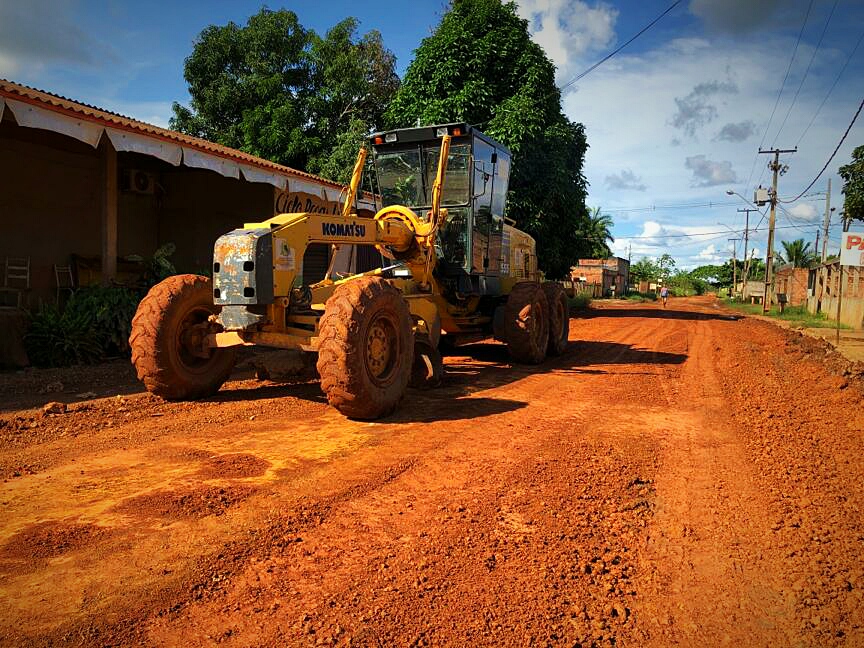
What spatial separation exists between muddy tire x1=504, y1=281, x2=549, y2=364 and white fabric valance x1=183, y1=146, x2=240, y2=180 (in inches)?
218

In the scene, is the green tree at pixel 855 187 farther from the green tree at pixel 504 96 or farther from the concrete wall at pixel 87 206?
the concrete wall at pixel 87 206

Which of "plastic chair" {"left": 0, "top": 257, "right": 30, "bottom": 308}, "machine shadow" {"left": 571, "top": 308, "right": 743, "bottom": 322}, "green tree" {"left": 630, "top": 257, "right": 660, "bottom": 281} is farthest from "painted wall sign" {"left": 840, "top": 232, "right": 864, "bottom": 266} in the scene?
"green tree" {"left": 630, "top": 257, "right": 660, "bottom": 281}

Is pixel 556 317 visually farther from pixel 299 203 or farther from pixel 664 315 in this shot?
pixel 664 315

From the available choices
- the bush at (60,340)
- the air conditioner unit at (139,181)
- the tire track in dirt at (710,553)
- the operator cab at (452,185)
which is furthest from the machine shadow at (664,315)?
the tire track in dirt at (710,553)

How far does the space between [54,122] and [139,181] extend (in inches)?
227

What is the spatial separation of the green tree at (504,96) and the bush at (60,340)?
13.0 m

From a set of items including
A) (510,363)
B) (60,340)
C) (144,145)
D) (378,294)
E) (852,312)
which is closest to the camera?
(378,294)

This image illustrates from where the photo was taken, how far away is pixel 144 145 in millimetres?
9414

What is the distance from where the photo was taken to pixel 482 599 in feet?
8.89

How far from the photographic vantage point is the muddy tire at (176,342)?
591cm

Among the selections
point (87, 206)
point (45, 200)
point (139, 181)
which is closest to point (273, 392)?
point (45, 200)

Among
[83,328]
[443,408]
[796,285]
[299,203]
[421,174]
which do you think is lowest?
[443,408]

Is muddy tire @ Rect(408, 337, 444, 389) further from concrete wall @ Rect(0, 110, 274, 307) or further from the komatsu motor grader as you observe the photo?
concrete wall @ Rect(0, 110, 274, 307)

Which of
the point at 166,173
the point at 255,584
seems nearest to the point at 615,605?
the point at 255,584
